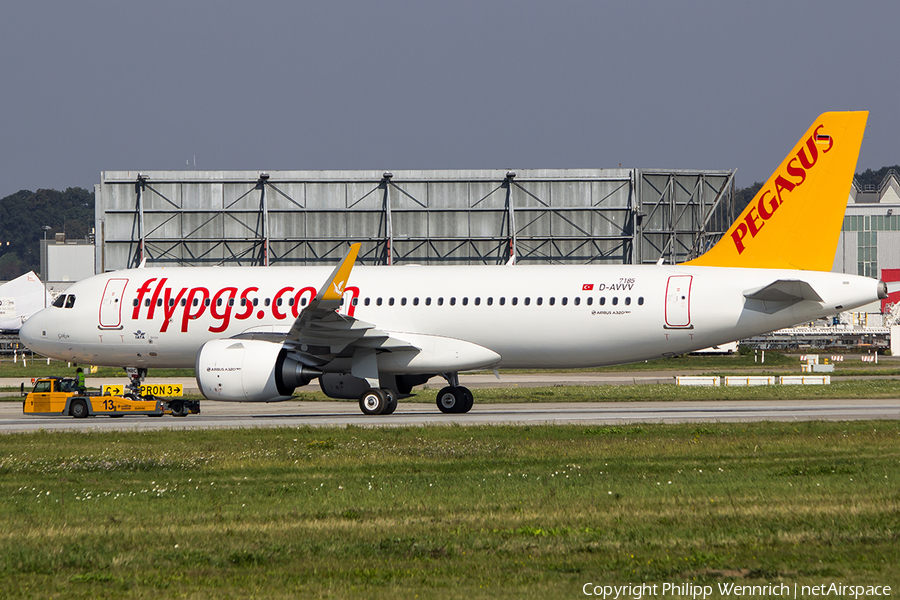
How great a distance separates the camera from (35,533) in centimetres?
1085

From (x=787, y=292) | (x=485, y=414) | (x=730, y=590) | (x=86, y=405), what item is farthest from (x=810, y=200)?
(x=86, y=405)

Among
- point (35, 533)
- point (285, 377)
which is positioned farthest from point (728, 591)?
point (285, 377)

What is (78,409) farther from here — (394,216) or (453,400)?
(394,216)

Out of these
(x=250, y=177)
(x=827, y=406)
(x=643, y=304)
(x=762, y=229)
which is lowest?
(x=827, y=406)

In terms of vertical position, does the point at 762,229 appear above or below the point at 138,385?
above

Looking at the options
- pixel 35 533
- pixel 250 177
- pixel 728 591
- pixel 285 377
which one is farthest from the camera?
pixel 250 177

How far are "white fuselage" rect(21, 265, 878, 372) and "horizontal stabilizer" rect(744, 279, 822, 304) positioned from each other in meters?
0.20

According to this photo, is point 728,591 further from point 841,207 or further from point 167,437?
point 841,207

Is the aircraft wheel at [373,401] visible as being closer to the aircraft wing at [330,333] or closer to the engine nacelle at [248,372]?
the aircraft wing at [330,333]

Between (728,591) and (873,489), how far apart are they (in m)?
5.98

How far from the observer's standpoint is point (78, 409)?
28.2 m

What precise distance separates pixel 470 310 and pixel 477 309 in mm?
197

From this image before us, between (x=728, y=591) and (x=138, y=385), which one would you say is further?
(x=138, y=385)

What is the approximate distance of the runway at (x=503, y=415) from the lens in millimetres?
24156
